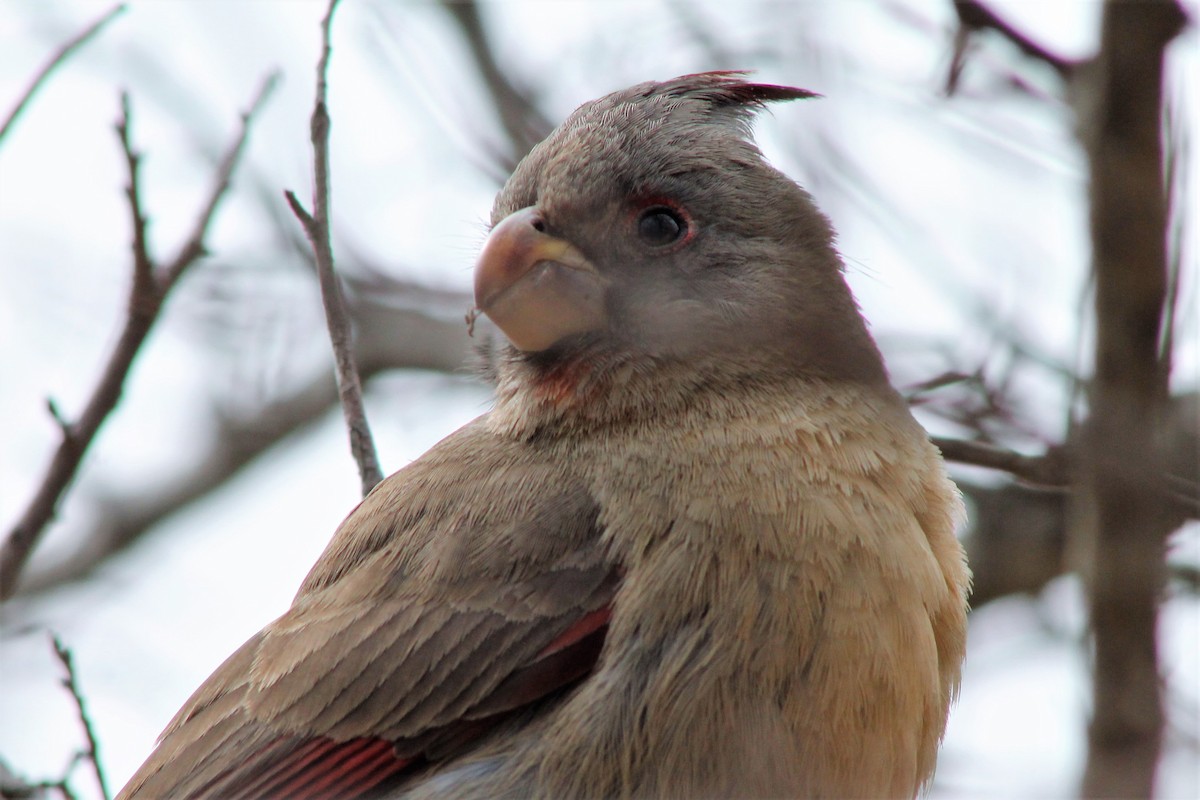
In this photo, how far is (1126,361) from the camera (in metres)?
2.55

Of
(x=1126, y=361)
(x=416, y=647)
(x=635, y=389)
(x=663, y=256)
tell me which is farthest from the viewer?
(x=663, y=256)

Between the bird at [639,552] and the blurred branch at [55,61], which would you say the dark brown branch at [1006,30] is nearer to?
the bird at [639,552]

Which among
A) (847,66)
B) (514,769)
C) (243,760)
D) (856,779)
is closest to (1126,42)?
(856,779)

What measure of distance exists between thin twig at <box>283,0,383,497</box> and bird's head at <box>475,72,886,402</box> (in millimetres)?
417

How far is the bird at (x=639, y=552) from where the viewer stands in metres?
3.03

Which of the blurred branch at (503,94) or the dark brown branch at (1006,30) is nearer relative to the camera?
the dark brown branch at (1006,30)

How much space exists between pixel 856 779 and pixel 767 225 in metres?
1.55

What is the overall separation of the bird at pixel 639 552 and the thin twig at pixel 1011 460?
0.24 feet

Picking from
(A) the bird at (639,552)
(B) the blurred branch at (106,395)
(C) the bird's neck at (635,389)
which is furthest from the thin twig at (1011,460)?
(B) the blurred branch at (106,395)

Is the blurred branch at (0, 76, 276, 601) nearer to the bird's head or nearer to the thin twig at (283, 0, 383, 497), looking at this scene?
the thin twig at (283, 0, 383, 497)

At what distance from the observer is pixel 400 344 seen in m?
6.93

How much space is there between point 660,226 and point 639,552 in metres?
0.99

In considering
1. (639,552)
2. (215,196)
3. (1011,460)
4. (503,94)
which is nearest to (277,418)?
(503,94)

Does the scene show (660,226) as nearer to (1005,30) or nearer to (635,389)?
(635,389)
